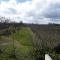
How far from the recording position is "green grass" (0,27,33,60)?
15.7 ft

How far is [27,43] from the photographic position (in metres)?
4.80

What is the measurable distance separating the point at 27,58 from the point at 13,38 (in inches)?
23.3

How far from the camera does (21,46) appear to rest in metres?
4.81

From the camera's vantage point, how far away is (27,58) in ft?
15.8

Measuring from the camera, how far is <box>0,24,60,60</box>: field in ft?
15.7

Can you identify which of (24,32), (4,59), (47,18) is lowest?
(4,59)

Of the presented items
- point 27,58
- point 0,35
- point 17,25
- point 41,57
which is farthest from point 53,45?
point 0,35

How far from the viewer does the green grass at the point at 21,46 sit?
4797 mm

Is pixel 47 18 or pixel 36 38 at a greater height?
pixel 47 18

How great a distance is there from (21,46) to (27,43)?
0.54ft

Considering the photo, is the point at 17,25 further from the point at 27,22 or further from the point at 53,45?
the point at 53,45

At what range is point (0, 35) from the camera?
15.9ft

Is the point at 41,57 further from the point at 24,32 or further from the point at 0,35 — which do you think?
the point at 0,35

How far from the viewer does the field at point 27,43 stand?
480 cm
